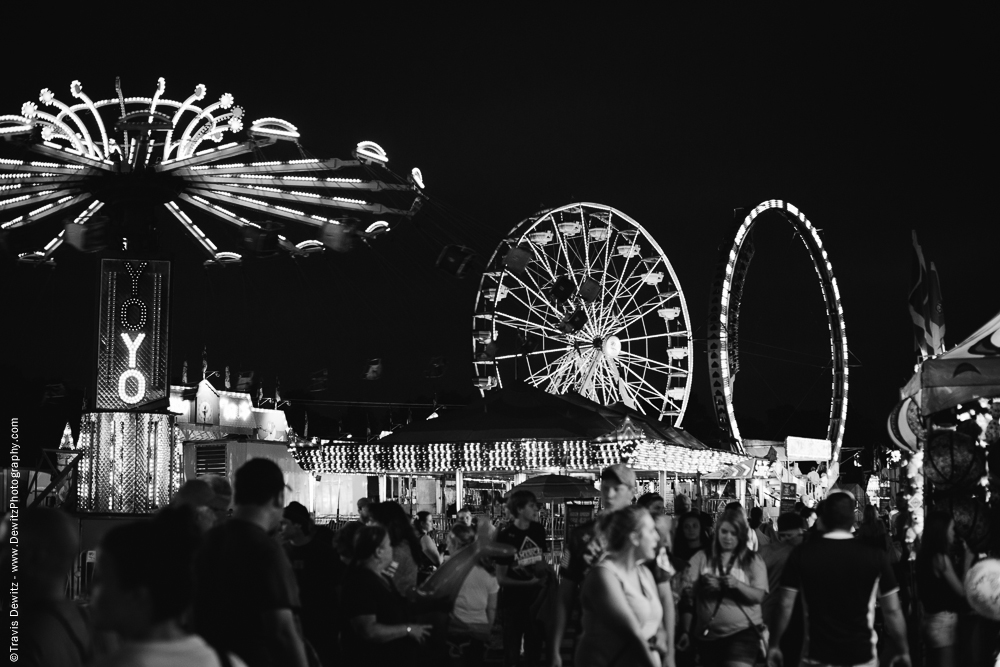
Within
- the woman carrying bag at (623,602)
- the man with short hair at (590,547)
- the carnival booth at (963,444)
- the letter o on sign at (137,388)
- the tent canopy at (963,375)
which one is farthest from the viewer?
the letter o on sign at (137,388)

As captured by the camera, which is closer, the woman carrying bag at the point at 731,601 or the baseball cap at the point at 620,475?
the baseball cap at the point at 620,475

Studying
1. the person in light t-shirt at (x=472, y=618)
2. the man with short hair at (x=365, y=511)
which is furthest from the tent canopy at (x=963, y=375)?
the man with short hair at (x=365, y=511)

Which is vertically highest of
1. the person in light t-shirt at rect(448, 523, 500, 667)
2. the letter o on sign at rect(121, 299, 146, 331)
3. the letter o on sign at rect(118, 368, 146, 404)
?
the letter o on sign at rect(121, 299, 146, 331)

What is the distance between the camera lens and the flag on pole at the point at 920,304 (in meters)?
13.8

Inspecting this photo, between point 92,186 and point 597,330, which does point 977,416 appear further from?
point 597,330

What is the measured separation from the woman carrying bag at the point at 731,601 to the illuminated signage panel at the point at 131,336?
45.9 ft

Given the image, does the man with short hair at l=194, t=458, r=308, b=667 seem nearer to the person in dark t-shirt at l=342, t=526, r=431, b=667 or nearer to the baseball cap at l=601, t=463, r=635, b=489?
the person in dark t-shirt at l=342, t=526, r=431, b=667

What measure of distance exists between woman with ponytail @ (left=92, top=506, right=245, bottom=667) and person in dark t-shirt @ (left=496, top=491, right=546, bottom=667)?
22.2 ft

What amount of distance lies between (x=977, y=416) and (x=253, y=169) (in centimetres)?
1456

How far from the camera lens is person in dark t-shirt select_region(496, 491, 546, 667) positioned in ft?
32.0

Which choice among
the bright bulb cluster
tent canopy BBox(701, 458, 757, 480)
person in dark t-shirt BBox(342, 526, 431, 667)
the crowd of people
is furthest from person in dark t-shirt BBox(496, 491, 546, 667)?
tent canopy BBox(701, 458, 757, 480)

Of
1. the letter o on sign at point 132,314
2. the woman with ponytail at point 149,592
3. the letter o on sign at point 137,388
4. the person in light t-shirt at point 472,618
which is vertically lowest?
the person in light t-shirt at point 472,618

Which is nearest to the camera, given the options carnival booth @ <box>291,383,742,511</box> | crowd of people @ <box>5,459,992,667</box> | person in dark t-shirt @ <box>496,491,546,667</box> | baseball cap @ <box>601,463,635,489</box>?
crowd of people @ <box>5,459,992,667</box>

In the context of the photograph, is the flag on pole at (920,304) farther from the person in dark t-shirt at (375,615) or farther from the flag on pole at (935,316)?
the person in dark t-shirt at (375,615)
